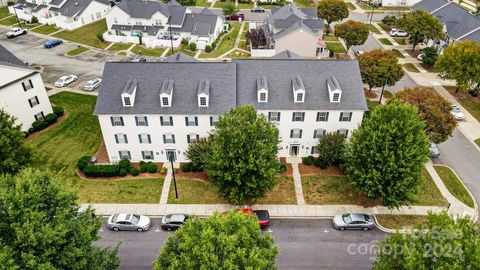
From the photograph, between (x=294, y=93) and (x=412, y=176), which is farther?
(x=294, y=93)

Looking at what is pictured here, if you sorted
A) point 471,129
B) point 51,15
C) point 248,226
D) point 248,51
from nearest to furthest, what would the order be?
point 248,226
point 471,129
point 248,51
point 51,15

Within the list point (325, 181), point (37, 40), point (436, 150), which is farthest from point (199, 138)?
point (37, 40)

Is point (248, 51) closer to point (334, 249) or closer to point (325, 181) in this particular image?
point (325, 181)

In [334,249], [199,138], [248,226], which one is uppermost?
[248,226]

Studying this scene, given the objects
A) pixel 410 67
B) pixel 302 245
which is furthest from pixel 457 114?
pixel 302 245

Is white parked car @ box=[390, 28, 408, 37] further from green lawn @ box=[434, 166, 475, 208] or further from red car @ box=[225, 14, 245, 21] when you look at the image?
green lawn @ box=[434, 166, 475, 208]

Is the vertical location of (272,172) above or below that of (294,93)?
below

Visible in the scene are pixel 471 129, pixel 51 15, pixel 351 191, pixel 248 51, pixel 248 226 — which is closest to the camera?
pixel 248 226
